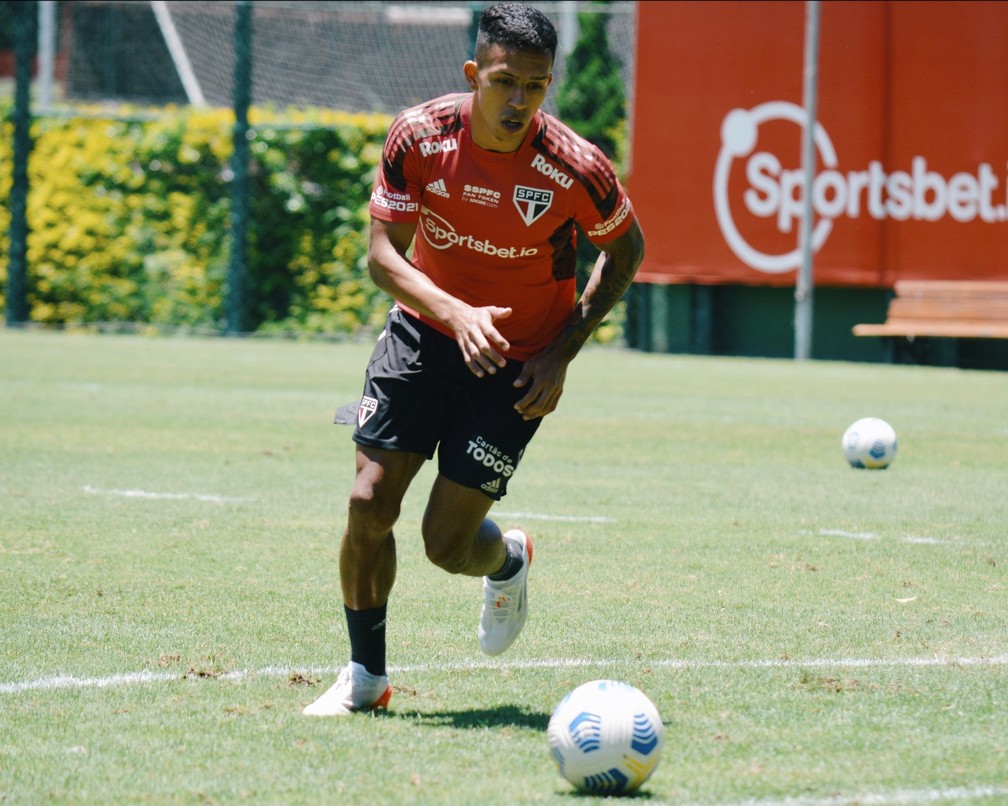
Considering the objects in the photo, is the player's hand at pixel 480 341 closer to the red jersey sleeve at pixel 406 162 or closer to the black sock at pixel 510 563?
the red jersey sleeve at pixel 406 162

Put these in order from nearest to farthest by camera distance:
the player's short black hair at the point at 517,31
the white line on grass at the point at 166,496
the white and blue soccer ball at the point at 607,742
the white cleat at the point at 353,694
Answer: the white and blue soccer ball at the point at 607,742
the white cleat at the point at 353,694
the player's short black hair at the point at 517,31
the white line on grass at the point at 166,496

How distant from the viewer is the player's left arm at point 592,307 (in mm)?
5434

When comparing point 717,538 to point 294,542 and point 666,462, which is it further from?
point 666,462

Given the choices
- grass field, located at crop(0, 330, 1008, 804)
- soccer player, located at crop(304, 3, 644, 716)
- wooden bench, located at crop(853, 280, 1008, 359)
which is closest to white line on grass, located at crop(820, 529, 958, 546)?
grass field, located at crop(0, 330, 1008, 804)

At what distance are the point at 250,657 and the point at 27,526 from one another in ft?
10.1

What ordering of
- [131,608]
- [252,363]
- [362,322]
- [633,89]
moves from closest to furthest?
[131,608] → [252,363] → [633,89] → [362,322]

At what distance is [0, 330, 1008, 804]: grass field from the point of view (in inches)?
170

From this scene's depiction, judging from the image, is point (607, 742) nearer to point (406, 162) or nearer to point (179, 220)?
point (406, 162)

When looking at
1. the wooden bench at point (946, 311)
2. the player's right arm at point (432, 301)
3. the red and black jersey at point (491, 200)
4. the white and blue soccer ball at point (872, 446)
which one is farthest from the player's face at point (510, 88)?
the wooden bench at point (946, 311)

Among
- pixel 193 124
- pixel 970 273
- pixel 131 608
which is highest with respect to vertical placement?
pixel 193 124

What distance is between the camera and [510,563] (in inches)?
232

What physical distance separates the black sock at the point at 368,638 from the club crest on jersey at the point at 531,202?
4.48ft

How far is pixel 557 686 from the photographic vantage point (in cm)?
Result: 532

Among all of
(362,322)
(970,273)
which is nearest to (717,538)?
(970,273)
